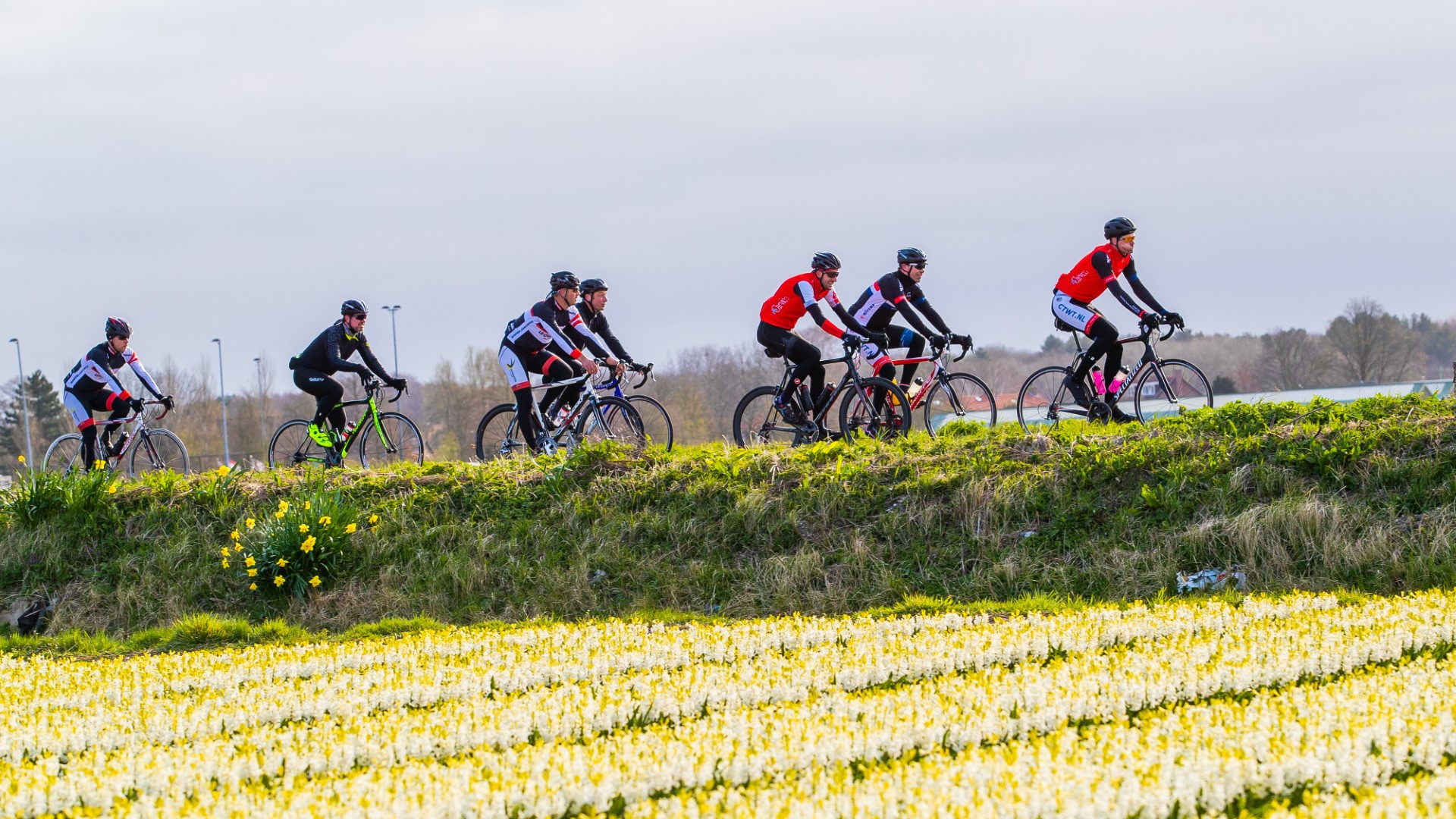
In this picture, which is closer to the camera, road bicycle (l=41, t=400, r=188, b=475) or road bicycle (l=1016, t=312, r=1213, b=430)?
road bicycle (l=1016, t=312, r=1213, b=430)

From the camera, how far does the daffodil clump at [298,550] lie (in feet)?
36.9

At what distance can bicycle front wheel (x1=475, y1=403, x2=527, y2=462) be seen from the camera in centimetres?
1394

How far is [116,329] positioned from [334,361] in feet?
9.57

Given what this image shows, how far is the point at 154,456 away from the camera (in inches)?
609

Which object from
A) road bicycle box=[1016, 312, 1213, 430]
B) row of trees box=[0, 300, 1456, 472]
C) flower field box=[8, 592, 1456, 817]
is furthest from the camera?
row of trees box=[0, 300, 1456, 472]

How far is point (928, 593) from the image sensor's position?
990cm

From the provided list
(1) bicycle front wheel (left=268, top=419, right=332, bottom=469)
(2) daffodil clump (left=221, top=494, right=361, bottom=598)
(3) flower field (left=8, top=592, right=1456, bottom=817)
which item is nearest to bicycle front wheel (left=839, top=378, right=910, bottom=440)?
(3) flower field (left=8, top=592, right=1456, bottom=817)

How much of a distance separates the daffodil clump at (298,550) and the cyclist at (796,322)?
4616 mm

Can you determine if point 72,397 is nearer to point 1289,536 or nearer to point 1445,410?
point 1289,536

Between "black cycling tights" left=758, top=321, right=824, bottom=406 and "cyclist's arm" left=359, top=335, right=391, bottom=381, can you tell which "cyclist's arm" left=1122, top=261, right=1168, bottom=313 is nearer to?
"black cycling tights" left=758, top=321, right=824, bottom=406

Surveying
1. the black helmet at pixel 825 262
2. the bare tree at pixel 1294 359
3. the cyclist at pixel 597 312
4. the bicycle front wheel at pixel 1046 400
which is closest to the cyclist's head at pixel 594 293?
the cyclist at pixel 597 312

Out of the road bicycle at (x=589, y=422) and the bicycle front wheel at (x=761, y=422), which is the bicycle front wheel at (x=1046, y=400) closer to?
the bicycle front wheel at (x=761, y=422)

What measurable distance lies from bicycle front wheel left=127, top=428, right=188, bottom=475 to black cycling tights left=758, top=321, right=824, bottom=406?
7.43 meters

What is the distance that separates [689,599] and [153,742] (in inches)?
205
